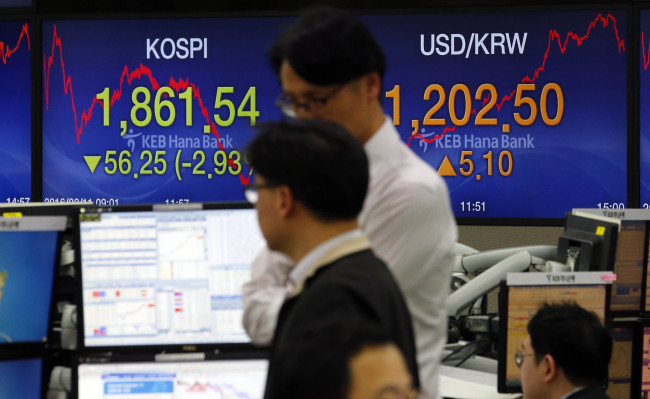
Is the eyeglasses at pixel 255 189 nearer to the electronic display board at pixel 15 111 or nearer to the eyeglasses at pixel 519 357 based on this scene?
the eyeglasses at pixel 519 357

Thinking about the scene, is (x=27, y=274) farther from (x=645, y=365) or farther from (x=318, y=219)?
(x=645, y=365)

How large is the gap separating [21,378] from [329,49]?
99 centimetres

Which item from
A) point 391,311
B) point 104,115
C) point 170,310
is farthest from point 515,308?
point 104,115

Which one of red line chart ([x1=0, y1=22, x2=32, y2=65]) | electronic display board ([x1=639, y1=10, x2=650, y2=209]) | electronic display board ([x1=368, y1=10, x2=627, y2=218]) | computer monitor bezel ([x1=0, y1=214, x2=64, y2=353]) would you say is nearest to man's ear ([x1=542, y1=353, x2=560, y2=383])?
computer monitor bezel ([x1=0, y1=214, x2=64, y2=353])

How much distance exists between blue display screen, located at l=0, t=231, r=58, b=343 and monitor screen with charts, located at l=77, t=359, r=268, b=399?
15 cm

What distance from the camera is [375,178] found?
4.75 feet

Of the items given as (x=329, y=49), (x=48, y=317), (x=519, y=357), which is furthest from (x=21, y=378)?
(x=519, y=357)

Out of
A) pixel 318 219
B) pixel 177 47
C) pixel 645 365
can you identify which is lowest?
pixel 645 365

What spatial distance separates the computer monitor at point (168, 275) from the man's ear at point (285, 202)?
742 mm

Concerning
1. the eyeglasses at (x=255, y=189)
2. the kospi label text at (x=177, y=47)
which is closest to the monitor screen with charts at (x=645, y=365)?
the eyeglasses at (x=255, y=189)

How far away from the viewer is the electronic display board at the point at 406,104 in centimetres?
465

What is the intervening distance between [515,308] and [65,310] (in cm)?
126

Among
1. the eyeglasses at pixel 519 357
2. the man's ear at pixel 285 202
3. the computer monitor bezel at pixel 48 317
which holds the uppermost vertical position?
the man's ear at pixel 285 202

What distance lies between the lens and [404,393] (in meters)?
0.93
